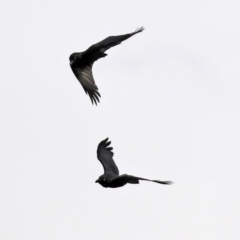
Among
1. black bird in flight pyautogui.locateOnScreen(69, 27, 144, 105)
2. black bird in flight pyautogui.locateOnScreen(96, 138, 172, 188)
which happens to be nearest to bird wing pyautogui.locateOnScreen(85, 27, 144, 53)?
black bird in flight pyautogui.locateOnScreen(69, 27, 144, 105)

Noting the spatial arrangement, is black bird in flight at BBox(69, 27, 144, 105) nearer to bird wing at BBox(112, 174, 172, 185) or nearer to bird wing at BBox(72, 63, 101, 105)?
bird wing at BBox(72, 63, 101, 105)

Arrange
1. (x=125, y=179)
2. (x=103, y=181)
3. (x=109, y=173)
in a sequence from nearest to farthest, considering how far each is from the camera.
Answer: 1. (x=125, y=179)
2. (x=103, y=181)
3. (x=109, y=173)

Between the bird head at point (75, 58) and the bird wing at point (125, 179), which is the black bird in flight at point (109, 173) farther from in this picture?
the bird head at point (75, 58)

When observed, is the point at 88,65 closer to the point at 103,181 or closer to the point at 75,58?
the point at 75,58

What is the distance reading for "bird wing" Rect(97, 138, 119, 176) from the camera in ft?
200

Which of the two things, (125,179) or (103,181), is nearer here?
(125,179)

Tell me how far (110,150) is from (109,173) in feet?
16.5

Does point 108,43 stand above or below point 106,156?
above

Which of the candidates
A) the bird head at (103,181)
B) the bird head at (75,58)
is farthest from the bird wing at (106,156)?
the bird head at (75,58)

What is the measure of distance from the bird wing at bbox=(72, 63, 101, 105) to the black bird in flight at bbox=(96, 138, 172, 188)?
15.6ft

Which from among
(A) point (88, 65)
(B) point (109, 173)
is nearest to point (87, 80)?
(A) point (88, 65)

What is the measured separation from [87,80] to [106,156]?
635cm

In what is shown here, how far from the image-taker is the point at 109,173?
5884cm

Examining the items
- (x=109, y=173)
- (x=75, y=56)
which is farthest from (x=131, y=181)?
(x=75, y=56)
